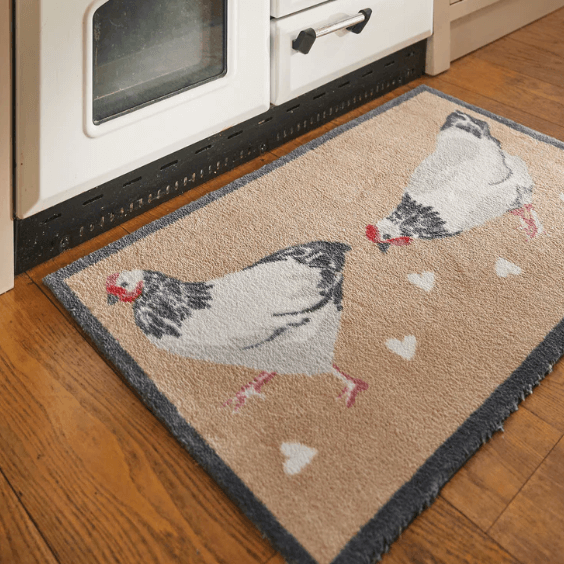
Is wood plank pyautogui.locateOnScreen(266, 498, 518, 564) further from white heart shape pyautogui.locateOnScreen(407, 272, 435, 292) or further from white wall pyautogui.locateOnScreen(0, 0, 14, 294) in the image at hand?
white wall pyautogui.locateOnScreen(0, 0, 14, 294)

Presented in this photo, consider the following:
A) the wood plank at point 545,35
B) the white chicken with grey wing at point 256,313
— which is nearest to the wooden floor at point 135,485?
the white chicken with grey wing at point 256,313

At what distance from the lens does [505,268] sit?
3.56 ft

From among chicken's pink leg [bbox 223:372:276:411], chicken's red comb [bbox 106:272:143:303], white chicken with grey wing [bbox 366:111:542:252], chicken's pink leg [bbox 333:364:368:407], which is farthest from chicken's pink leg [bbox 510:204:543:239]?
chicken's red comb [bbox 106:272:143:303]

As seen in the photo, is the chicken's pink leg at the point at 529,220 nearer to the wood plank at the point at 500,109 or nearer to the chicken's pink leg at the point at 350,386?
the wood plank at the point at 500,109

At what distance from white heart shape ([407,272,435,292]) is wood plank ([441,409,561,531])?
0.86ft

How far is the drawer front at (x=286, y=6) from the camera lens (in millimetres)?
1158

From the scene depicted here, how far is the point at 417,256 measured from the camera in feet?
3.63

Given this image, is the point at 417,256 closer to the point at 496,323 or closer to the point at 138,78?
the point at 496,323

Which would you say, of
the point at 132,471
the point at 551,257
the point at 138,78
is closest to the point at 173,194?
the point at 138,78

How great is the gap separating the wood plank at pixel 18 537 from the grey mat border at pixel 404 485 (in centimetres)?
20

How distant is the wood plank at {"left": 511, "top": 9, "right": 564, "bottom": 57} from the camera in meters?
1.84

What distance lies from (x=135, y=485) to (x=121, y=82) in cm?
65

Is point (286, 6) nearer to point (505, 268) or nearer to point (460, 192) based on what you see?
point (460, 192)

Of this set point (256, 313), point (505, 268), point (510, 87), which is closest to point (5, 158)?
point (256, 313)
